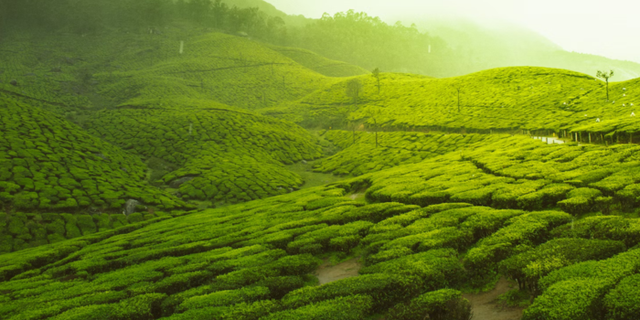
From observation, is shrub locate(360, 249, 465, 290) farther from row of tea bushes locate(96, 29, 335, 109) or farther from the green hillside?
row of tea bushes locate(96, 29, 335, 109)

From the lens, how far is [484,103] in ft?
286

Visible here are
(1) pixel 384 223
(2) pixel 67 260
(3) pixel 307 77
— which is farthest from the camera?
(3) pixel 307 77

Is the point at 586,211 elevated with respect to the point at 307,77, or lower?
lower

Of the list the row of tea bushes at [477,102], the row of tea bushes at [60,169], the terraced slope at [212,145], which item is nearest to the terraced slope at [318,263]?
the row of tea bushes at [60,169]

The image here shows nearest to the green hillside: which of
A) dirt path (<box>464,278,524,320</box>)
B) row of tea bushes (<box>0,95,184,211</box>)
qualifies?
dirt path (<box>464,278,524,320</box>)

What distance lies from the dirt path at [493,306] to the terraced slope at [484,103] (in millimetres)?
32938

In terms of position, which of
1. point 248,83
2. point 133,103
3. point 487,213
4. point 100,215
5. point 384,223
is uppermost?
point 248,83

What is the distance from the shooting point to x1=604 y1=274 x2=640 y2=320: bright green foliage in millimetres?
9430

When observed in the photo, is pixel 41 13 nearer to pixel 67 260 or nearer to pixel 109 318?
pixel 67 260

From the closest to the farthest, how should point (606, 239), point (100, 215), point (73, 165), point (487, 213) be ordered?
Answer: point (606, 239) < point (487, 213) < point (100, 215) < point (73, 165)

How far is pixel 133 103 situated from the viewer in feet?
311

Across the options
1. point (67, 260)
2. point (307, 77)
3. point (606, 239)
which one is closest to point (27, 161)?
point (67, 260)

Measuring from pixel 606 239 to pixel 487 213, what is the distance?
6133mm

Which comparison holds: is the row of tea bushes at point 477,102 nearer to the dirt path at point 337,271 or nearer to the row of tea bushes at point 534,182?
the row of tea bushes at point 534,182
